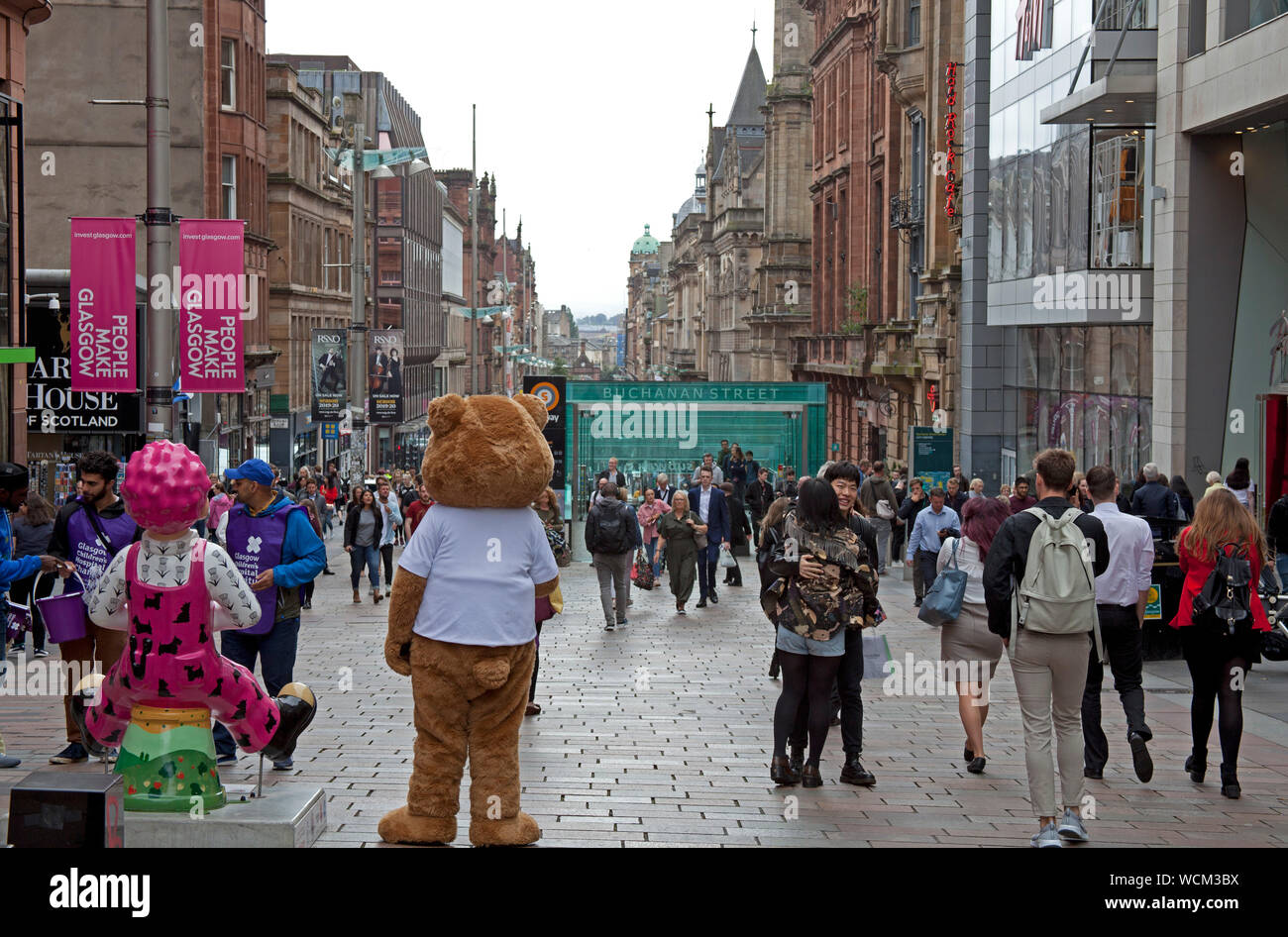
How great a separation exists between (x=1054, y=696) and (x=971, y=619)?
1802 millimetres

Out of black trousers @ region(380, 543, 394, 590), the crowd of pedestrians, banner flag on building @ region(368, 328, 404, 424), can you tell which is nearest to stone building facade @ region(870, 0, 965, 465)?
banner flag on building @ region(368, 328, 404, 424)

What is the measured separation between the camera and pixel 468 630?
277 inches

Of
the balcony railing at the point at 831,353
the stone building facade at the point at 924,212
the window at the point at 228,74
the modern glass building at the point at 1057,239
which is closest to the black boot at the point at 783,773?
the modern glass building at the point at 1057,239

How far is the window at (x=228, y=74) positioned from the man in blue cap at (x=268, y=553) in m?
36.4

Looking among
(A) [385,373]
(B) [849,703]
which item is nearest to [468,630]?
(B) [849,703]

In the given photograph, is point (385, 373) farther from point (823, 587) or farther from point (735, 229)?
point (735, 229)

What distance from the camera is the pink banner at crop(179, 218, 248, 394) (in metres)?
14.8

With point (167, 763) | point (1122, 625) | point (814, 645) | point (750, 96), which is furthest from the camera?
point (750, 96)

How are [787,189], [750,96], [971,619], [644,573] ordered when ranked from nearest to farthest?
[971,619], [644,573], [787,189], [750,96]

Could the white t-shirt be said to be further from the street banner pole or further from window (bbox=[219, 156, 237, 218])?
window (bbox=[219, 156, 237, 218])

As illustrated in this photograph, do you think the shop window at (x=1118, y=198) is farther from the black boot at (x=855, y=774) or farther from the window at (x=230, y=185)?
the window at (x=230, y=185)

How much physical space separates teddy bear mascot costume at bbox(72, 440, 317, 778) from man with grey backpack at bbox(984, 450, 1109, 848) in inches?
143
